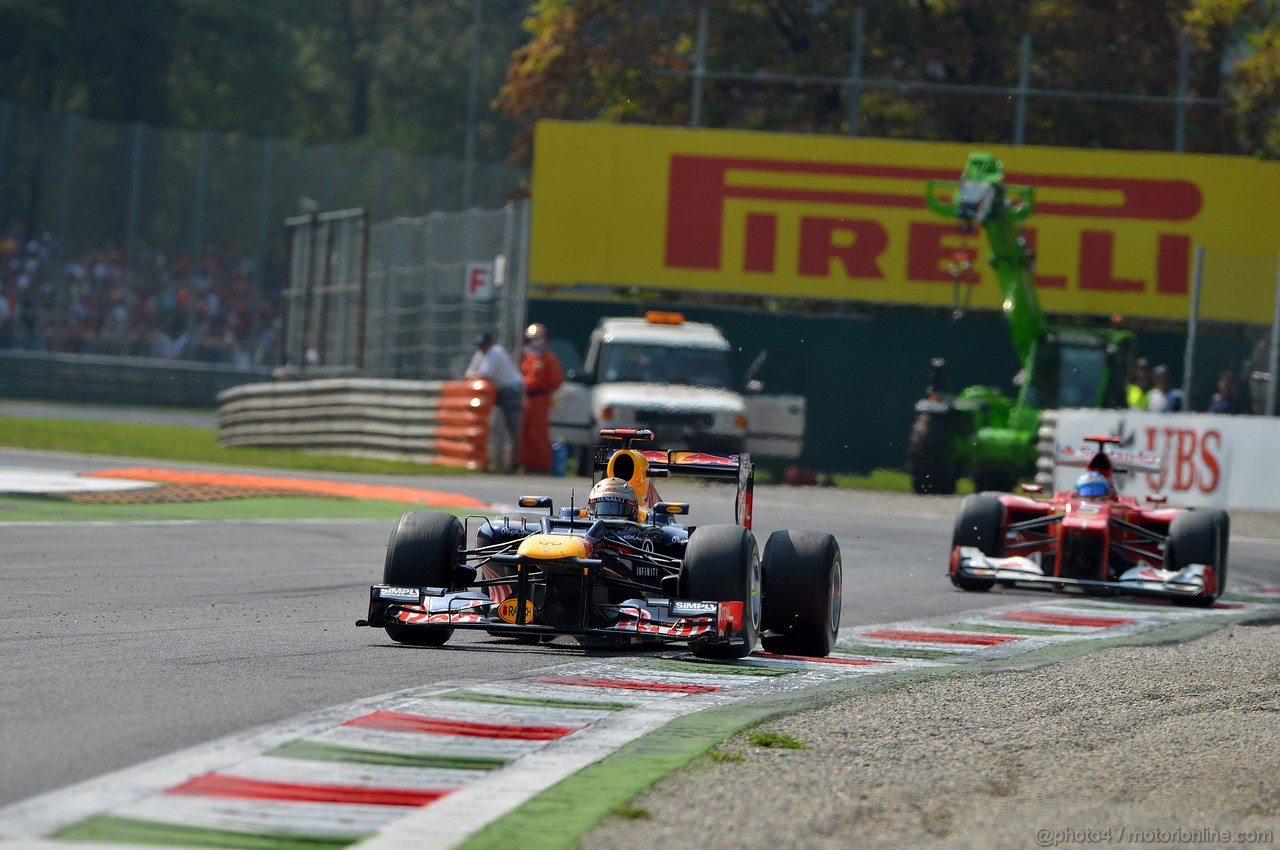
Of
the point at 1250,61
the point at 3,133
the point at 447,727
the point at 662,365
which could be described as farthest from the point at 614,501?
the point at 3,133

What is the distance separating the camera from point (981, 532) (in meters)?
12.9

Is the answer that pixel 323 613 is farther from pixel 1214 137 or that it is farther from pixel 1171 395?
pixel 1214 137

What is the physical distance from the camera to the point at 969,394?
75.6 feet

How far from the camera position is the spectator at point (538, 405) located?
23.0m

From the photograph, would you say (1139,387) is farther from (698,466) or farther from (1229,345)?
(698,466)

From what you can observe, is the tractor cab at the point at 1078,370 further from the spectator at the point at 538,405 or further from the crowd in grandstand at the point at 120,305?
the crowd in grandstand at the point at 120,305

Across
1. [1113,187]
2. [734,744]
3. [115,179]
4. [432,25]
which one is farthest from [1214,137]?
[432,25]

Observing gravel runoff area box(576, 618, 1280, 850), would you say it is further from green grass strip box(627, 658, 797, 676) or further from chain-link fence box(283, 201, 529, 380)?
chain-link fence box(283, 201, 529, 380)

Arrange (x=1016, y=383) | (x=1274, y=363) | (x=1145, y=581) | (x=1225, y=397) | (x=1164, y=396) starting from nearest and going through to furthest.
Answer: (x=1145, y=581) < (x=1274, y=363) < (x=1225, y=397) < (x=1164, y=396) < (x=1016, y=383)

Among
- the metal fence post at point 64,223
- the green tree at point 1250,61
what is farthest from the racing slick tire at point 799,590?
the metal fence post at point 64,223

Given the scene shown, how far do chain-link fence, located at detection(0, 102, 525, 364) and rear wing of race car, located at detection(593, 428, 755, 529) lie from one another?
82.2 ft

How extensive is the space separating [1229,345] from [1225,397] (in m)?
0.60

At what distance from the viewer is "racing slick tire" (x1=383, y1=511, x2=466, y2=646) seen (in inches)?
330

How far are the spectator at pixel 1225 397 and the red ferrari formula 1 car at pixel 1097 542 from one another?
9.29m
